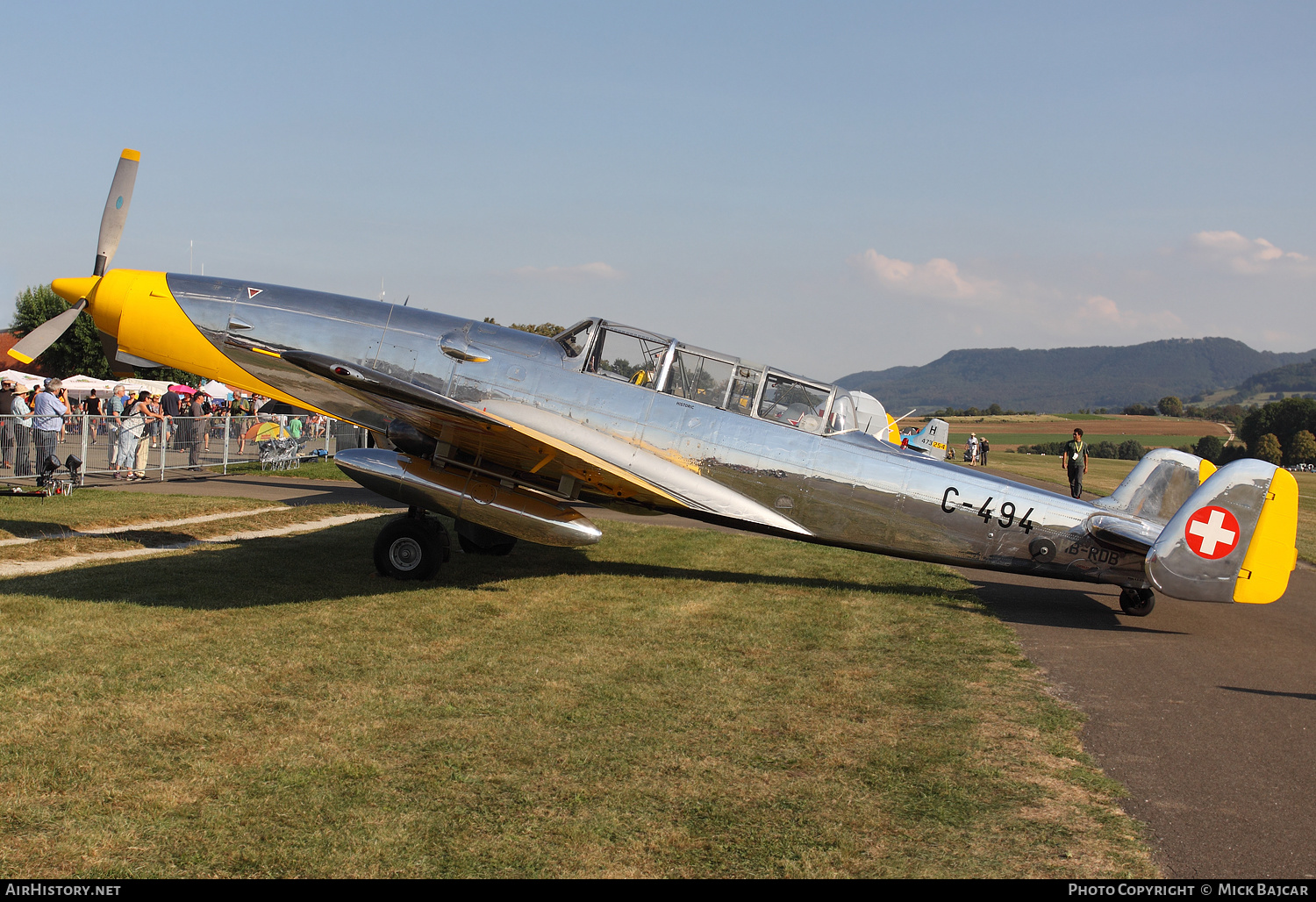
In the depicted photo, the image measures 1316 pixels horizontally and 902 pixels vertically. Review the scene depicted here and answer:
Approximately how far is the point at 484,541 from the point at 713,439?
3.37 m

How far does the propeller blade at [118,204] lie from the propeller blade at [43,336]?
Answer: 0.74 m

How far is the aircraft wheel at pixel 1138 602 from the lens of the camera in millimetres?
8711

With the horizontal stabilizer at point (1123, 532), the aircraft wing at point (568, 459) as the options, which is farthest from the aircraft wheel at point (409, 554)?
the horizontal stabilizer at point (1123, 532)

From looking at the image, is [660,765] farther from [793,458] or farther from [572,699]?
[793,458]

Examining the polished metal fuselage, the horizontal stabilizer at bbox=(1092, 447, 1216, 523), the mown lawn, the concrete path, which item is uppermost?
the mown lawn

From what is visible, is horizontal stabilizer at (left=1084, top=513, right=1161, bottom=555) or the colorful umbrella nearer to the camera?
horizontal stabilizer at (left=1084, top=513, right=1161, bottom=555)

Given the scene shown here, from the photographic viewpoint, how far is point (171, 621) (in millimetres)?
6844

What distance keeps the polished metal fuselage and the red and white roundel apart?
78 centimetres

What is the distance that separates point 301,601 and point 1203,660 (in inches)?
307

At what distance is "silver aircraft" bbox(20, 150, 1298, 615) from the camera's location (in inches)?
340

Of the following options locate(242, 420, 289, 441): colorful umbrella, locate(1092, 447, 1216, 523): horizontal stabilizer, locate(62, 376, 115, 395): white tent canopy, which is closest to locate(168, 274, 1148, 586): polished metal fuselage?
locate(1092, 447, 1216, 523): horizontal stabilizer

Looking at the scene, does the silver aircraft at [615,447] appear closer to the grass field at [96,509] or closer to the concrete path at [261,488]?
the grass field at [96,509]

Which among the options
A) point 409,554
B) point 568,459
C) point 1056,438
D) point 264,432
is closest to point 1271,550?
point 568,459

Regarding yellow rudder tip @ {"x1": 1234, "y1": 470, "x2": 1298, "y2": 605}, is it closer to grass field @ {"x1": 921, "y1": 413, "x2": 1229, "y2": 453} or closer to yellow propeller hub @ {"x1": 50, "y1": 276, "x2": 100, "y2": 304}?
yellow propeller hub @ {"x1": 50, "y1": 276, "x2": 100, "y2": 304}
